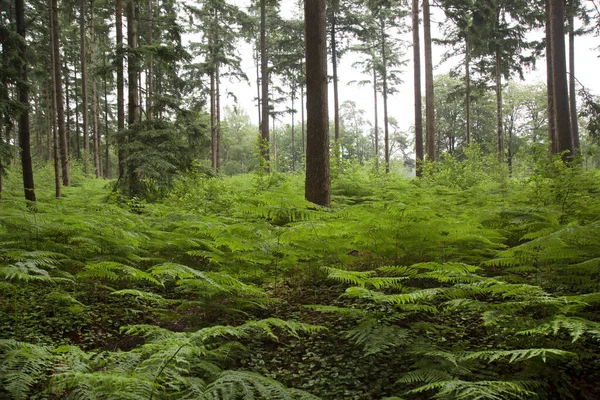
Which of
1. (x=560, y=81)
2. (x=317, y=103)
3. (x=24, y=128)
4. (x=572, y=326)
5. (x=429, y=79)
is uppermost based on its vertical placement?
(x=429, y=79)

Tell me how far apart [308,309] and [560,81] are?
1126 centimetres

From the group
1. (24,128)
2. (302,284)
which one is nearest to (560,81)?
(302,284)

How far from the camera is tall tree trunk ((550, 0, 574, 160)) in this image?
10.7 meters

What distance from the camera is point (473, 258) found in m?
4.41

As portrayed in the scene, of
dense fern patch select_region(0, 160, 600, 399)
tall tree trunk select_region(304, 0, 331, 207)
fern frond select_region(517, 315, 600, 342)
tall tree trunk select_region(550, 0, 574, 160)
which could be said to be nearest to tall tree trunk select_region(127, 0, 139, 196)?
dense fern patch select_region(0, 160, 600, 399)

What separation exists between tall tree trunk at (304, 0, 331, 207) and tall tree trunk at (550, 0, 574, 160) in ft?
26.7

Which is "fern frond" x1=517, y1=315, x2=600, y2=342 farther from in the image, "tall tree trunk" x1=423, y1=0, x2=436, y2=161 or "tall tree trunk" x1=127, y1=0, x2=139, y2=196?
"tall tree trunk" x1=423, y1=0, x2=436, y2=161

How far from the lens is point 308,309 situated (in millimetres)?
4469

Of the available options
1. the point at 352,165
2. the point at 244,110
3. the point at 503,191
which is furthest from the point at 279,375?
the point at 244,110

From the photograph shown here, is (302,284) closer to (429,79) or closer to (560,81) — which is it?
(560,81)

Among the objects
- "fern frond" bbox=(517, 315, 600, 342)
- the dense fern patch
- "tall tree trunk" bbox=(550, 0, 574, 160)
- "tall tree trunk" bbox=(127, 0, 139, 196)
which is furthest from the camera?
Answer: "tall tree trunk" bbox=(127, 0, 139, 196)

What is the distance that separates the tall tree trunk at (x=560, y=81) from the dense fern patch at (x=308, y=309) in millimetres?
5409

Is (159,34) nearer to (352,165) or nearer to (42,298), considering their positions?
(352,165)

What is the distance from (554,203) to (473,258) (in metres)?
3.29
